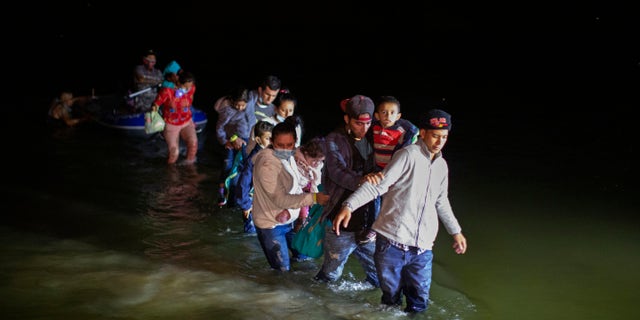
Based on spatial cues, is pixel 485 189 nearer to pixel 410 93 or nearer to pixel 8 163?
pixel 8 163

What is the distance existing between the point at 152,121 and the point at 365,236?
6.38 m

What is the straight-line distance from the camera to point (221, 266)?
7449 mm

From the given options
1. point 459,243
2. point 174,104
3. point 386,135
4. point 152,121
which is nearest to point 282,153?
point 386,135

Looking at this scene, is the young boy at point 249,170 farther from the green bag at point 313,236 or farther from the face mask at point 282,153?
the green bag at point 313,236

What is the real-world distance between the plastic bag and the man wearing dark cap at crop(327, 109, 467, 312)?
6.56m

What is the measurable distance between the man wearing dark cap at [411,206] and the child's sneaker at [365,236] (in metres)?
0.23

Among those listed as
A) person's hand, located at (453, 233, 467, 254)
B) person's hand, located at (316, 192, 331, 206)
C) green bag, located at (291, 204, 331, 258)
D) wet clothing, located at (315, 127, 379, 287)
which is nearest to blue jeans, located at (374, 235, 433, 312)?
person's hand, located at (453, 233, 467, 254)

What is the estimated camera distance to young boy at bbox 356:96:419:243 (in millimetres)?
5883

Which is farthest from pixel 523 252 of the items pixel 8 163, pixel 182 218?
pixel 8 163

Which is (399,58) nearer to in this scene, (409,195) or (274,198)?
(274,198)

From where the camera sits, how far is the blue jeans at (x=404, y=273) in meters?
5.60

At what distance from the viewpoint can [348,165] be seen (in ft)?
19.4

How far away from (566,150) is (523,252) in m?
6.27

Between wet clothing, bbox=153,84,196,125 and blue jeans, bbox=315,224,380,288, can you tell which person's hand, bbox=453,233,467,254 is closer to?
blue jeans, bbox=315,224,380,288
